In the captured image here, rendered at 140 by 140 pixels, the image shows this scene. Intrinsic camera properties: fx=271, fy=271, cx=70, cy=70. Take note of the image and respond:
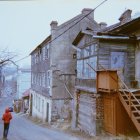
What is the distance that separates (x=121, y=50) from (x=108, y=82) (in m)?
3.74

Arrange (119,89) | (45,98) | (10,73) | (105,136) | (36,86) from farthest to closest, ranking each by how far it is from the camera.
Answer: (10,73) → (36,86) → (45,98) → (105,136) → (119,89)

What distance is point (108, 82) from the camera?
15.4 m

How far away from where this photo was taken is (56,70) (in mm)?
27969

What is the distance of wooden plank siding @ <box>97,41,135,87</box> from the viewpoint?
699 inches

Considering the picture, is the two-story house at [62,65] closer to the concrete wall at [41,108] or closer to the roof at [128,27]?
the concrete wall at [41,108]

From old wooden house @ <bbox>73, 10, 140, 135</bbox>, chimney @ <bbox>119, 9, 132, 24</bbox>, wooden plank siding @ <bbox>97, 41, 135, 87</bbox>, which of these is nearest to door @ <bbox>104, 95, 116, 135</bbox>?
old wooden house @ <bbox>73, 10, 140, 135</bbox>

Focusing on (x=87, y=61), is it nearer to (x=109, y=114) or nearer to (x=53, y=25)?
(x=109, y=114)

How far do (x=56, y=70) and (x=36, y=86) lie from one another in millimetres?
10585

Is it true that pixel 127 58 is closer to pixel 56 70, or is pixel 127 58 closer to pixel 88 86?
pixel 88 86

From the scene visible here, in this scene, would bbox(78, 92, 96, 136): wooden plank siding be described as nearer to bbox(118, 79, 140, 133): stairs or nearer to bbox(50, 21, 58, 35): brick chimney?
bbox(118, 79, 140, 133): stairs

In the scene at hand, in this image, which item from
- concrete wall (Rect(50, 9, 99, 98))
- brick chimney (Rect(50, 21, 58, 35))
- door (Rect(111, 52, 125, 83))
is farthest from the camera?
concrete wall (Rect(50, 9, 99, 98))

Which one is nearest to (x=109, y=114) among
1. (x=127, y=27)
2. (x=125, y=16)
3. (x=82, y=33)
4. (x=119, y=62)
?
(x=119, y=62)

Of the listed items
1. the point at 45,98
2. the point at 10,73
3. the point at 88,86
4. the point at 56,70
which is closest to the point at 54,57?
the point at 56,70

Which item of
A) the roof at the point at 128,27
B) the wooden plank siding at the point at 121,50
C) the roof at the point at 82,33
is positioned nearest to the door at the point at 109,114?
the wooden plank siding at the point at 121,50
